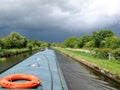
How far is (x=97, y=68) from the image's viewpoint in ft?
68.4

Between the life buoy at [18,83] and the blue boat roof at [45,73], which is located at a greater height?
the life buoy at [18,83]

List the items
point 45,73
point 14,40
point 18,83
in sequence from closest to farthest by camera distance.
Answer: point 18,83 → point 45,73 → point 14,40

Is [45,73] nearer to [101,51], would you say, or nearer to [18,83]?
[18,83]

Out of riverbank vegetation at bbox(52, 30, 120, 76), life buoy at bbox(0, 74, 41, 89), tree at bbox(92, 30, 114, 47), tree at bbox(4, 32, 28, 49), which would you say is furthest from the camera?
tree at bbox(4, 32, 28, 49)

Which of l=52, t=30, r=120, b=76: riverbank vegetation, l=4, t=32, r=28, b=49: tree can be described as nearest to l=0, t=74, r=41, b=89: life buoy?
l=52, t=30, r=120, b=76: riverbank vegetation

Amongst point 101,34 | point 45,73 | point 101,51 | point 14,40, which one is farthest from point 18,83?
point 14,40

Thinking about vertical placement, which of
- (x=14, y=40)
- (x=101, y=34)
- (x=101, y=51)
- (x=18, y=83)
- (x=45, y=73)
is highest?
(x=101, y=34)

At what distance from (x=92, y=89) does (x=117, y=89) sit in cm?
119

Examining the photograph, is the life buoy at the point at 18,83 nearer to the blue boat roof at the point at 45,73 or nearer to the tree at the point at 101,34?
the blue boat roof at the point at 45,73

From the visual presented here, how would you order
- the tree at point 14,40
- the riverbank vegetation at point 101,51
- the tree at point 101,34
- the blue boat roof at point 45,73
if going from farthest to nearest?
the tree at point 14,40, the tree at point 101,34, the riverbank vegetation at point 101,51, the blue boat roof at point 45,73

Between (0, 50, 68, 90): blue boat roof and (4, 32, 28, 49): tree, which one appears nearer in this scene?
(0, 50, 68, 90): blue boat roof

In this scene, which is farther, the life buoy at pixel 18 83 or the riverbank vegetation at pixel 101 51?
the riverbank vegetation at pixel 101 51

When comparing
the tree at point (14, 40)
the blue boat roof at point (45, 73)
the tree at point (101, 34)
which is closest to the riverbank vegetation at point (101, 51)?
the tree at point (101, 34)

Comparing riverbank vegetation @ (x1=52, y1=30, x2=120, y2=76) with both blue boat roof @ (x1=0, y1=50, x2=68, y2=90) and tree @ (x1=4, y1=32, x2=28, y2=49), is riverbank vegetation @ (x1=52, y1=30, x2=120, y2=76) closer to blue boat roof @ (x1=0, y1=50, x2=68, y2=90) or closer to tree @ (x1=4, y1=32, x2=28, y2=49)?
blue boat roof @ (x1=0, y1=50, x2=68, y2=90)
